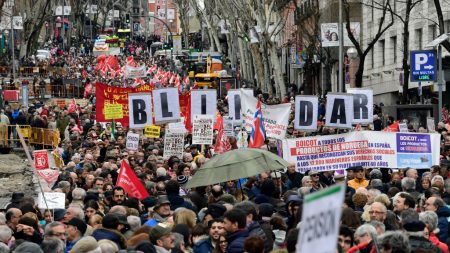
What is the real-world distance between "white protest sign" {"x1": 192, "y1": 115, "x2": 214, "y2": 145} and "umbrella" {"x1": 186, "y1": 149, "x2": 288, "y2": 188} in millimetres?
8279

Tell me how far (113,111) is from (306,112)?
24.9 ft

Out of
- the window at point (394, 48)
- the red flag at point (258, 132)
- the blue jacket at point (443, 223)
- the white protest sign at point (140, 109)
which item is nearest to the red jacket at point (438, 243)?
the blue jacket at point (443, 223)

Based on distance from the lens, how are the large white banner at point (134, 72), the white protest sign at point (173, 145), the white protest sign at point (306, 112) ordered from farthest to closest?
the large white banner at point (134, 72), the white protest sign at point (173, 145), the white protest sign at point (306, 112)

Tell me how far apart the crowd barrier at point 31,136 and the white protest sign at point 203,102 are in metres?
10.9

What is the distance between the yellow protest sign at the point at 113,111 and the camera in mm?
28375

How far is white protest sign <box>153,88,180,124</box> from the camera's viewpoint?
78.8 feet

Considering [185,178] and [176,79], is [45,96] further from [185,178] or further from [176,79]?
[185,178]

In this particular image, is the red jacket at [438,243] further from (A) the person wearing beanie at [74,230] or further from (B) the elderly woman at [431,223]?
(A) the person wearing beanie at [74,230]

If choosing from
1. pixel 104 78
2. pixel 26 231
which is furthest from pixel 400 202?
pixel 104 78

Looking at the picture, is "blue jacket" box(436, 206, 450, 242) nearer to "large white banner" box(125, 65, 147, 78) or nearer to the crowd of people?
the crowd of people

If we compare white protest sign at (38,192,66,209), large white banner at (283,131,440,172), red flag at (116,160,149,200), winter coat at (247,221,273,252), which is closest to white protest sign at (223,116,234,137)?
large white banner at (283,131,440,172)

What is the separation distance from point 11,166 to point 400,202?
64.6 feet

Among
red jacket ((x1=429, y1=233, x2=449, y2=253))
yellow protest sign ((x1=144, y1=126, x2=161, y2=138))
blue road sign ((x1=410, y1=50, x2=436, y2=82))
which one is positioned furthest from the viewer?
blue road sign ((x1=410, y1=50, x2=436, y2=82))

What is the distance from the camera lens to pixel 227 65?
8956 centimetres
